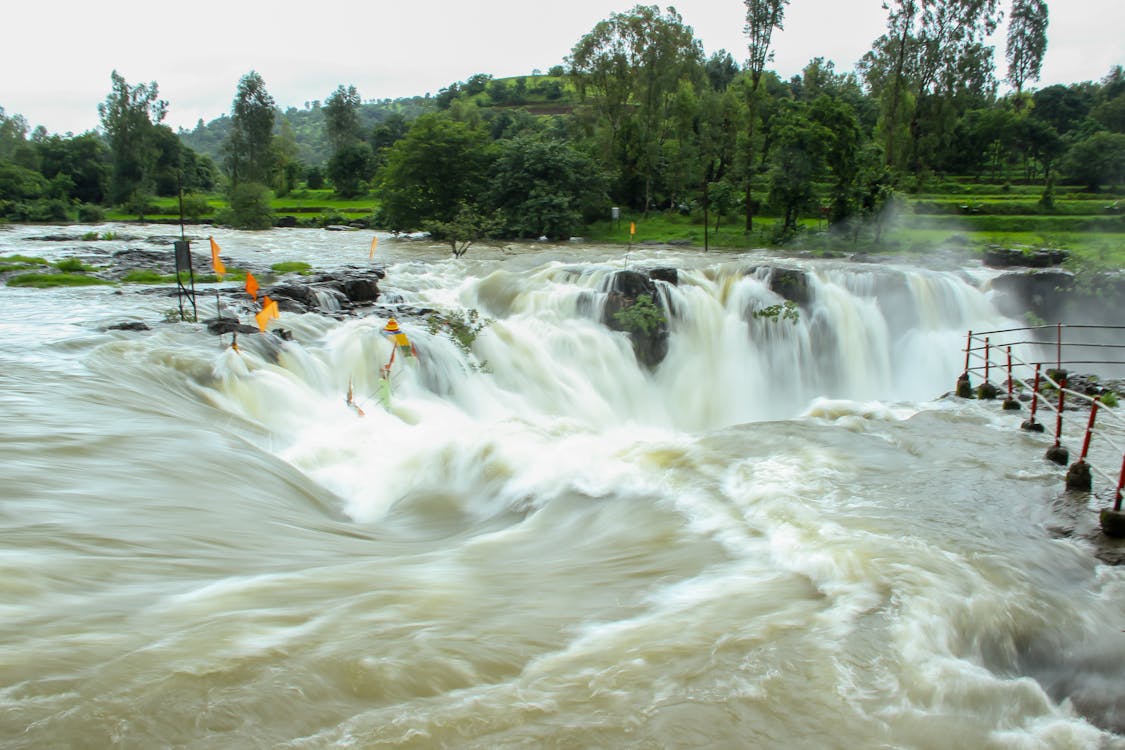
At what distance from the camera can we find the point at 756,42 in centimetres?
4166

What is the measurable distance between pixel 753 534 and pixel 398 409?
767 cm

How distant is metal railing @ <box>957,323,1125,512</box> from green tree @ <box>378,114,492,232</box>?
29613mm

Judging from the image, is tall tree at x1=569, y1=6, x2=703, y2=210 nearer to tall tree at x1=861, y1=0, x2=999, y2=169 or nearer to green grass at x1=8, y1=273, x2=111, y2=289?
tall tree at x1=861, y1=0, x2=999, y2=169

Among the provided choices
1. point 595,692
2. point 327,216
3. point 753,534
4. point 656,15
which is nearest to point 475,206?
point 656,15

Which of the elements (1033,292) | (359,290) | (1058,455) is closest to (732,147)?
(1033,292)

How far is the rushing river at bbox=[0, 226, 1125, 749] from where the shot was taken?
4.77 m

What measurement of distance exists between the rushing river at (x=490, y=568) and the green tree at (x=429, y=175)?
96.2ft

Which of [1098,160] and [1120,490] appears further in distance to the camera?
[1098,160]

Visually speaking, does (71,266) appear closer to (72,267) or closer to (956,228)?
(72,267)

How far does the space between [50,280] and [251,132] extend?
59851 mm

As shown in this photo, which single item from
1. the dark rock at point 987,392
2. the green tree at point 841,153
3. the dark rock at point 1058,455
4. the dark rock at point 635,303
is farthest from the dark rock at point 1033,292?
the dark rock at point 1058,455

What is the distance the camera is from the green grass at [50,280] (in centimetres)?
2277

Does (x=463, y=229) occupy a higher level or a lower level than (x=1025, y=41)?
lower

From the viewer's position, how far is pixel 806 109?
3753 cm
